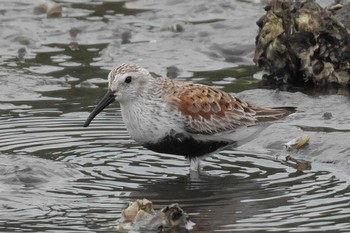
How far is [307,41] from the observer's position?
1420cm

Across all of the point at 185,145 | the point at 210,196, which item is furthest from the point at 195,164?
the point at 210,196

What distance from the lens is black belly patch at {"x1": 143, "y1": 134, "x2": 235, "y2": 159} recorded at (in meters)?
11.1

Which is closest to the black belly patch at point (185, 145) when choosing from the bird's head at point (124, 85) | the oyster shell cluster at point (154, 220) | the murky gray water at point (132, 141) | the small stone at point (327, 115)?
the murky gray water at point (132, 141)

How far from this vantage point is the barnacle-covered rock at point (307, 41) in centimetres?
1407

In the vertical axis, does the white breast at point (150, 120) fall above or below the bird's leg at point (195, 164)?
above

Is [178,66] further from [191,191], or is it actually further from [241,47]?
[191,191]

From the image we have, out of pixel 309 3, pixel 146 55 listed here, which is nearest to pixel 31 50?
pixel 146 55

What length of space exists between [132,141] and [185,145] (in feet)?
4.38

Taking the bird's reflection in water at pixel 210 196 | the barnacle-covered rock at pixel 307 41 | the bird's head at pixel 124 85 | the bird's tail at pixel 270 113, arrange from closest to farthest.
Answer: the bird's reflection in water at pixel 210 196 < the bird's head at pixel 124 85 < the bird's tail at pixel 270 113 < the barnacle-covered rock at pixel 307 41

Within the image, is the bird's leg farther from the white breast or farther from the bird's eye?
the bird's eye

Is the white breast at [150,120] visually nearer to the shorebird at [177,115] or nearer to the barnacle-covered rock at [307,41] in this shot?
the shorebird at [177,115]

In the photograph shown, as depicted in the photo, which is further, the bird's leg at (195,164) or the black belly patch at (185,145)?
the bird's leg at (195,164)

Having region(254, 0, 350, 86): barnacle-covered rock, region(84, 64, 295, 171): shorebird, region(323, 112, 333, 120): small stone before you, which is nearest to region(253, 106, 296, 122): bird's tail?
region(84, 64, 295, 171): shorebird

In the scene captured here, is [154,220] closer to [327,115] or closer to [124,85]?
[124,85]
